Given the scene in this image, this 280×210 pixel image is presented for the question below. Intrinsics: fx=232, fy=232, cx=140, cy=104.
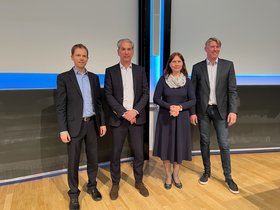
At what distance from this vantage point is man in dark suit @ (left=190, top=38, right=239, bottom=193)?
2627 mm

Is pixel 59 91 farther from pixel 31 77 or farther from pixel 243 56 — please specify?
pixel 243 56

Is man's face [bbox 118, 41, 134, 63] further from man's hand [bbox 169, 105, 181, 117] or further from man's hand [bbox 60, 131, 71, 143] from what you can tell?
man's hand [bbox 60, 131, 71, 143]

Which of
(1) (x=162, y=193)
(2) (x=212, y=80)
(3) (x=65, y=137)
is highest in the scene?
(2) (x=212, y=80)

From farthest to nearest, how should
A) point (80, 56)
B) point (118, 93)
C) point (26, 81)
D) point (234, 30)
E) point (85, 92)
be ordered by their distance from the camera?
1. point (234, 30)
2. point (26, 81)
3. point (118, 93)
4. point (85, 92)
5. point (80, 56)

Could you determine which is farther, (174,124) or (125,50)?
(174,124)

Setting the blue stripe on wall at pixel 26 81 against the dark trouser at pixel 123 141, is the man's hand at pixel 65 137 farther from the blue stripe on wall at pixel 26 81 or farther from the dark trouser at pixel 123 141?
the blue stripe on wall at pixel 26 81

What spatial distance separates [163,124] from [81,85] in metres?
1.00

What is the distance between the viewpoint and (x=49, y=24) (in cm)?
296

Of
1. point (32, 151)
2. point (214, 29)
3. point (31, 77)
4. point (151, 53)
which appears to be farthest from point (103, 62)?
point (214, 29)

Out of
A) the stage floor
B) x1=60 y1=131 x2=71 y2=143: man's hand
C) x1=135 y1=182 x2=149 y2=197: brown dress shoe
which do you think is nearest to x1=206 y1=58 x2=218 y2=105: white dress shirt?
the stage floor

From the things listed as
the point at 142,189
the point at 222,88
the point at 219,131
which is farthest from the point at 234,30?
the point at 142,189

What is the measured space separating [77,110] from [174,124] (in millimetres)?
1059

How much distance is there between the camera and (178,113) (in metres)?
2.52

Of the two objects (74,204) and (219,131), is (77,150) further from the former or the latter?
(219,131)
